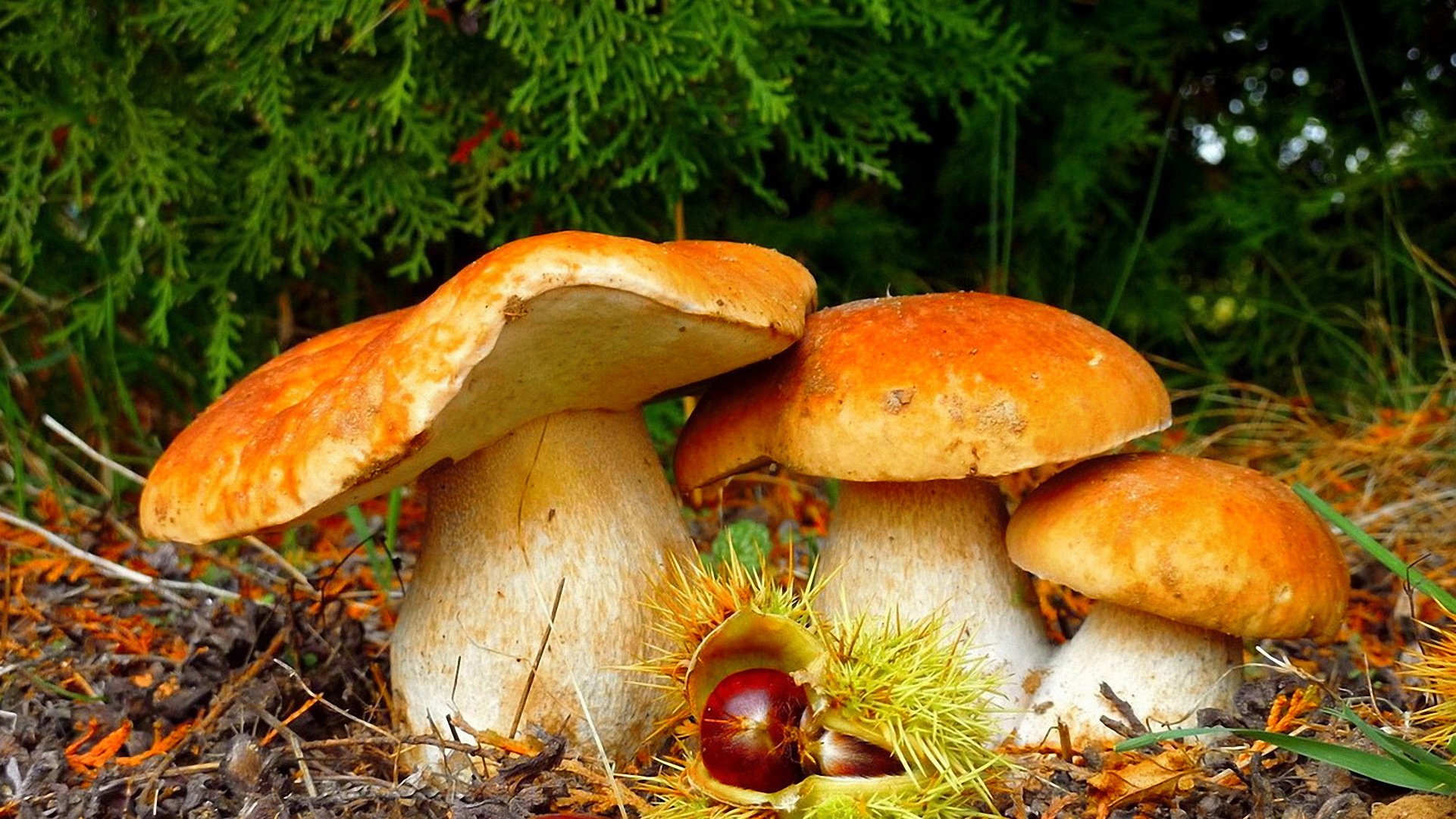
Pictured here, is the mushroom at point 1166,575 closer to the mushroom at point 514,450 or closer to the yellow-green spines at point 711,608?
the yellow-green spines at point 711,608

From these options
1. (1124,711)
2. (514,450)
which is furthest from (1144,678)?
(514,450)


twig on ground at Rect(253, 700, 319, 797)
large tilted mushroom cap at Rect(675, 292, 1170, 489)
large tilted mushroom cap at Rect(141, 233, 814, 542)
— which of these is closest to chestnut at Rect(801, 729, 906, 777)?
large tilted mushroom cap at Rect(675, 292, 1170, 489)

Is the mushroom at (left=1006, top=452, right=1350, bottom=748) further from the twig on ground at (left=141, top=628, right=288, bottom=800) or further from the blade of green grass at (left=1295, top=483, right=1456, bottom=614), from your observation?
the twig on ground at (left=141, top=628, right=288, bottom=800)

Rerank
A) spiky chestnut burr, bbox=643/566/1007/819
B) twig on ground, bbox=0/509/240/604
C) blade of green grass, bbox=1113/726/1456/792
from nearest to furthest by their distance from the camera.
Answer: blade of green grass, bbox=1113/726/1456/792, spiky chestnut burr, bbox=643/566/1007/819, twig on ground, bbox=0/509/240/604

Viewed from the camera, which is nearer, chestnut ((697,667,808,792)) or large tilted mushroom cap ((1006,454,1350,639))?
chestnut ((697,667,808,792))

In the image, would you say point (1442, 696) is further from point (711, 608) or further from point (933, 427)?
point (711, 608)

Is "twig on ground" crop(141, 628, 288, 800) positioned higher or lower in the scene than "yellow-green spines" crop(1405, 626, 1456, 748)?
lower

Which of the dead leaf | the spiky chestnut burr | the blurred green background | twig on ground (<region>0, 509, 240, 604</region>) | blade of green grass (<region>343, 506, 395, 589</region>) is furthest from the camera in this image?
the blurred green background

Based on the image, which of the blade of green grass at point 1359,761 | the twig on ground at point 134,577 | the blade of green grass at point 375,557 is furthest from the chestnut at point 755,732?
the twig on ground at point 134,577
